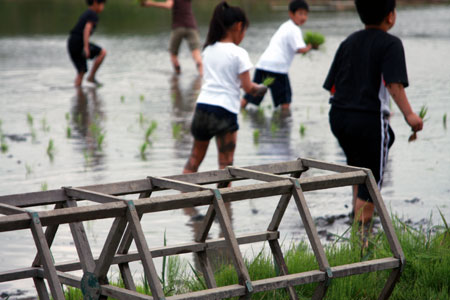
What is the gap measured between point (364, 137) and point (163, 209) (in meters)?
2.42

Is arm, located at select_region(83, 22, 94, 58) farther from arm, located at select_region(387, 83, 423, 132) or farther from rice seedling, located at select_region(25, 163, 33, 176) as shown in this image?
arm, located at select_region(387, 83, 423, 132)

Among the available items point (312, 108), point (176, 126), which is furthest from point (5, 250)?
point (312, 108)

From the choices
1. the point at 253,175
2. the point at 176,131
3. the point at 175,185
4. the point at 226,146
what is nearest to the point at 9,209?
the point at 175,185

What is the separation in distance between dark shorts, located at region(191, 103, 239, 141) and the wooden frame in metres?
2.46

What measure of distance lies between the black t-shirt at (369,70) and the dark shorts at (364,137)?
2.4 inches

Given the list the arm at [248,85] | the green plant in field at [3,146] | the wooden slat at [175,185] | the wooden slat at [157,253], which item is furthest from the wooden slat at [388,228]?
the green plant in field at [3,146]

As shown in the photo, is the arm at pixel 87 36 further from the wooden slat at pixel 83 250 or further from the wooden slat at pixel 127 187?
the wooden slat at pixel 83 250

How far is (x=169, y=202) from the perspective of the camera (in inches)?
142

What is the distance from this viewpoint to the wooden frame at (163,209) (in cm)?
341

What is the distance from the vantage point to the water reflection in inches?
354

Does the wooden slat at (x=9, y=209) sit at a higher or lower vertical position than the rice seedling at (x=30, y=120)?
higher

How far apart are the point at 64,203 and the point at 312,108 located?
8.25 m

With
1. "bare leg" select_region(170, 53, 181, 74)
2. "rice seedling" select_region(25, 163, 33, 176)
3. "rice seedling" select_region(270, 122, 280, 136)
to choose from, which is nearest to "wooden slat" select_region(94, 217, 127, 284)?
"rice seedling" select_region(25, 163, 33, 176)

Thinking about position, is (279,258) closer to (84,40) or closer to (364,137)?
(364,137)
